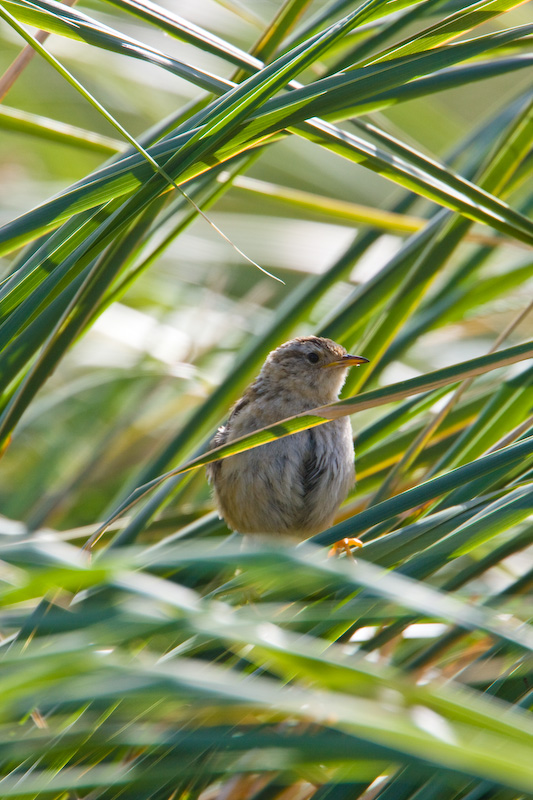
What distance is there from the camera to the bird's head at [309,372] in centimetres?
349

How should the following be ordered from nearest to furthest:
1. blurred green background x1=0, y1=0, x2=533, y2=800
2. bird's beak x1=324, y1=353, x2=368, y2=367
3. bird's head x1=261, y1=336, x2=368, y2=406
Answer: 1. blurred green background x1=0, y1=0, x2=533, y2=800
2. bird's beak x1=324, y1=353, x2=368, y2=367
3. bird's head x1=261, y1=336, x2=368, y2=406

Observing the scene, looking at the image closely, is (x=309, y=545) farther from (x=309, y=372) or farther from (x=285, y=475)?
(x=309, y=372)

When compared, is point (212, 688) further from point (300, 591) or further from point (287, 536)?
point (287, 536)

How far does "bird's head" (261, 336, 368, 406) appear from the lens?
3.49 meters

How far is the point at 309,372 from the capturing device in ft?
11.7

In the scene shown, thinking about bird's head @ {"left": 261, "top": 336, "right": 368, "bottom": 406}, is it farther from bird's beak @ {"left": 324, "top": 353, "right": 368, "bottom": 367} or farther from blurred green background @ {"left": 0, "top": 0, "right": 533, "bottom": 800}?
blurred green background @ {"left": 0, "top": 0, "right": 533, "bottom": 800}

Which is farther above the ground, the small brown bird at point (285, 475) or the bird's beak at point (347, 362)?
the bird's beak at point (347, 362)

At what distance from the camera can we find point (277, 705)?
3.63 feet

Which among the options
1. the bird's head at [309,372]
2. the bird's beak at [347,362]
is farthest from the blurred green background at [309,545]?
the bird's head at [309,372]

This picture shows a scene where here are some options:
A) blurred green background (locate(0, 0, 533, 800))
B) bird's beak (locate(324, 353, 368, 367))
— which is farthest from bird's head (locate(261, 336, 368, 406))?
blurred green background (locate(0, 0, 533, 800))

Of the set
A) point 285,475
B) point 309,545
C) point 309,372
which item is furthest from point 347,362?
point 309,545

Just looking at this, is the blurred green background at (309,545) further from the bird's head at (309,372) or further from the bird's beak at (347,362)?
the bird's head at (309,372)

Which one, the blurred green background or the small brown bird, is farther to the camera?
the small brown bird

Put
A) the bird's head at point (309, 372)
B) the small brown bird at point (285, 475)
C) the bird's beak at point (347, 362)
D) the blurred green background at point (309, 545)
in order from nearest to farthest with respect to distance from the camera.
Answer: the blurred green background at point (309, 545) → the small brown bird at point (285, 475) → the bird's beak at point (347, 362) → the bird's head at point (309, 372)
